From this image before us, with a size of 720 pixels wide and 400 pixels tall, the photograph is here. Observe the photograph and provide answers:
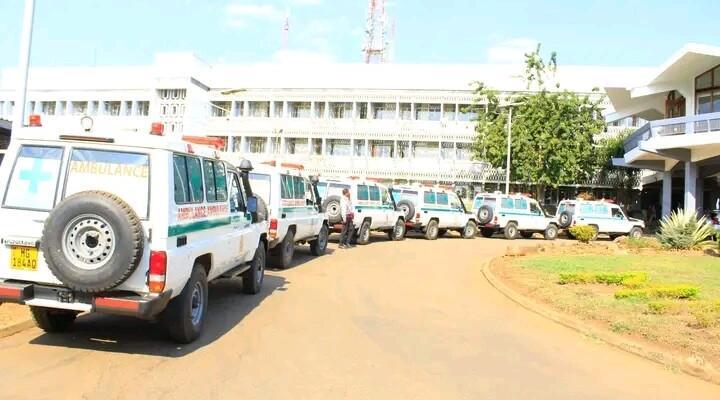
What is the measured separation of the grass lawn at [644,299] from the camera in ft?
24.3

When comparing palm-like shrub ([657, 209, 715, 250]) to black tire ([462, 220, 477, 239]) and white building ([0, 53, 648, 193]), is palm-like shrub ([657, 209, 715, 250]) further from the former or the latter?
white building ([0, 53, 648, 193])

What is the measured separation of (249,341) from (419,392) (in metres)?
2.38

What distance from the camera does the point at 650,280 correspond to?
11.9 meters

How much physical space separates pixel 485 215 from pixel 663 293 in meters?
16.9

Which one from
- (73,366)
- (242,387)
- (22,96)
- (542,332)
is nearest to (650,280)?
(542,332)

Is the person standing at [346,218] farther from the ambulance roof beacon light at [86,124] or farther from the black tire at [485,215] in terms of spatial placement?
the ambulance roof beacon light at [86,124]

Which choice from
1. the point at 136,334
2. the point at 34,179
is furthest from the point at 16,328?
the point at 34,179

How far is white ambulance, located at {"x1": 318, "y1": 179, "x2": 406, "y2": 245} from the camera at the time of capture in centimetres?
1784

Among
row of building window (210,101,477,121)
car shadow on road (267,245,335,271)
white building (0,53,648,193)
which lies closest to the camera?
car shadow on road (267,245,335,271)

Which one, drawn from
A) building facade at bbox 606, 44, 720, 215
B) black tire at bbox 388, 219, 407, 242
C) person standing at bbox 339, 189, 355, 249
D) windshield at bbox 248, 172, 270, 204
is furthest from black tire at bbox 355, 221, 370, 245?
building facade at bbox 606, 44, 720, 215

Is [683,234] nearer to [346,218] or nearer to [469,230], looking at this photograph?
[469,230]

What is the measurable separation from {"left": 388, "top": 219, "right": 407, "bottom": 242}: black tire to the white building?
997 inches

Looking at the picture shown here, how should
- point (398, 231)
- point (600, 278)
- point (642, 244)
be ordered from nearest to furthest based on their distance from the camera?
point (600, 278) < point (642, 244) < point (398, 231)

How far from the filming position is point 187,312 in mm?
6414
